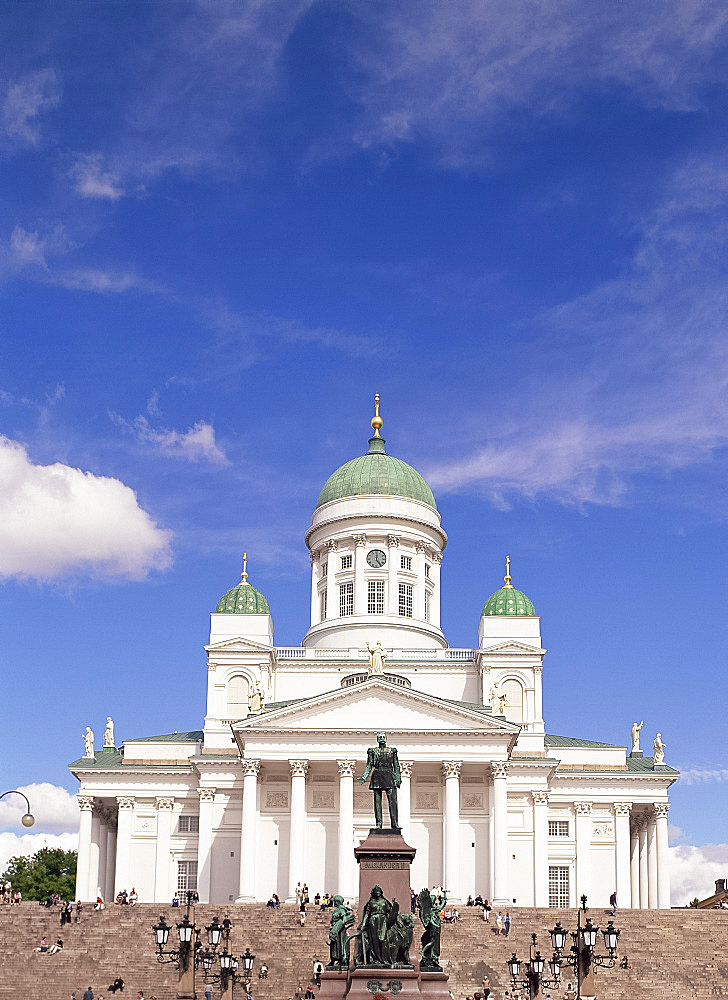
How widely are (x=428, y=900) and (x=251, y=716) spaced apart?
3452 cm

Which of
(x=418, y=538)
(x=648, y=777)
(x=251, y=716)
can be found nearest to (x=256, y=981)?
(x=251, y=716)

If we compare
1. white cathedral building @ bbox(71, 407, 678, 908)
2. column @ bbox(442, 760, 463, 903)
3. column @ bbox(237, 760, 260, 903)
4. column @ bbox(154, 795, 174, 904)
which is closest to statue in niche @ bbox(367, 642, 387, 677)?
white cathedral building @ bbox(71, 407, 678, 908)

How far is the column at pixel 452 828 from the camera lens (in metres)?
63.9

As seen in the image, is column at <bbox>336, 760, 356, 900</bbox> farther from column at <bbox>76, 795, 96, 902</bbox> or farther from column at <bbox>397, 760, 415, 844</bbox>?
column at <bbox>76, 795, 96, 902</bbox>

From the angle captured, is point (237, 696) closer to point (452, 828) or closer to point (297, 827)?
point (297, 827)

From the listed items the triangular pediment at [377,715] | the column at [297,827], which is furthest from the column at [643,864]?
the column at [297,827]

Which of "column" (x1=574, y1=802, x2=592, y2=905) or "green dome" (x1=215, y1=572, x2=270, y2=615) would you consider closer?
"column" (x1=574, y1=802, x2=592, y2=905)

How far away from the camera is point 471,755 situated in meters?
65.5

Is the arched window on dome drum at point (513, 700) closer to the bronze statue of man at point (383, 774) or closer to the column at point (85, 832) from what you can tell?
the column at point (85, 832)

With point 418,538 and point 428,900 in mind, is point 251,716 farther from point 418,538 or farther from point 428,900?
point 428,900

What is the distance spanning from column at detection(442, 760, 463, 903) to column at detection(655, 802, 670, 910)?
46.1 feet

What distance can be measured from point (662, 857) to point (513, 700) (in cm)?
1163

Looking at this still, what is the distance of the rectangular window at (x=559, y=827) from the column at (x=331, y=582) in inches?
685

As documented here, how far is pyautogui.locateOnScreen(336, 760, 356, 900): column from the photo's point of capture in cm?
6278
